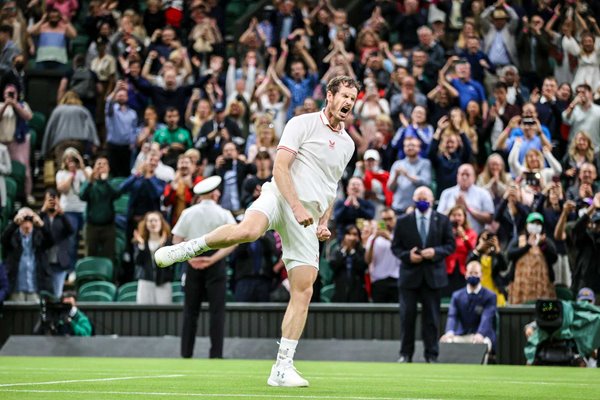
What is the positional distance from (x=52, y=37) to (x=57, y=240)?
6.23 metres

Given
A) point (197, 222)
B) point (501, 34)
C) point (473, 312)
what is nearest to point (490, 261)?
point (473, 312)

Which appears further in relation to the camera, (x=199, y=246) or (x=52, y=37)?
(x=52, y=37)

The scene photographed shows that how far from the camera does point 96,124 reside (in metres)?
23.8

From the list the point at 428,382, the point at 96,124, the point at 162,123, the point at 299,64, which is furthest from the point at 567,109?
the point at 428,382

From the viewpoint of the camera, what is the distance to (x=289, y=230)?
30.3ft

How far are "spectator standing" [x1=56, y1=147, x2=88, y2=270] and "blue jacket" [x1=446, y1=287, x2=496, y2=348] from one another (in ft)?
22.0

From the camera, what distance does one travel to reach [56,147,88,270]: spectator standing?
808 inches

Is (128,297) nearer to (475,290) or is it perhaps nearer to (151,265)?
(151,265)

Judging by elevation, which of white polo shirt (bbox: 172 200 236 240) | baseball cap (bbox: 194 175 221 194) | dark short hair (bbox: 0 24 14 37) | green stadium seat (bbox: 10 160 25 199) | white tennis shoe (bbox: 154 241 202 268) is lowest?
white tennis shoe (bbox: 154 241 202 268)

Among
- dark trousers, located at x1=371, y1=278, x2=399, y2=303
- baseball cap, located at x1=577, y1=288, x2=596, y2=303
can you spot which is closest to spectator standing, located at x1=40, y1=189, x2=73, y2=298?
dark trousers, located at x1=371, y1=278, x2=399, y2=303

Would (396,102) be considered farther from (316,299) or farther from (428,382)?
(428,382)

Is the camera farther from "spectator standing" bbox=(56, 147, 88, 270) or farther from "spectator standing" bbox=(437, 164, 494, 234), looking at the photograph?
"spectator standing" bbox=(56, 147, 88, 270)

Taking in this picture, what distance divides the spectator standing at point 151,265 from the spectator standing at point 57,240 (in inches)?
48.5

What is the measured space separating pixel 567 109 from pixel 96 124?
8696mm
